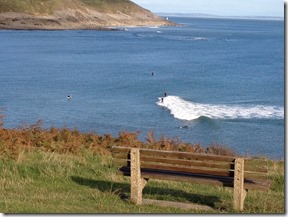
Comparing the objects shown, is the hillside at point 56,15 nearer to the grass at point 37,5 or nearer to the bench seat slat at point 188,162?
the grass at point 37,5

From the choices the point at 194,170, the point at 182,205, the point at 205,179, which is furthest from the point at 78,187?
the point at 205,179

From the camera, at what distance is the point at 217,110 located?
36.2 m

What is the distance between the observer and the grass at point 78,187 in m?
7.72

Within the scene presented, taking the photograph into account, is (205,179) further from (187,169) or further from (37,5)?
(37,5)

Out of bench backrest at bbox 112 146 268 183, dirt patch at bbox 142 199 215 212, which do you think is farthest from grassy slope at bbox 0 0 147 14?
dirt patch at bbox 142 199 215 212

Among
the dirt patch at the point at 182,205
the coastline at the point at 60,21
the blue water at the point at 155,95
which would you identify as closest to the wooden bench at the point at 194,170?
the dirt patch at the point at 182,205

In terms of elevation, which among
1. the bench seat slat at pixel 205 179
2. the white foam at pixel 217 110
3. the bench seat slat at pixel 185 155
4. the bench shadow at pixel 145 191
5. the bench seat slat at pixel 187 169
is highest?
the bench seat slat at pixel 185 155

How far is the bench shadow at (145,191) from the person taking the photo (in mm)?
8367

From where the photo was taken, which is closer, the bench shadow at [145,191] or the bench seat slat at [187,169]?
the bench seat slat at [187,169]

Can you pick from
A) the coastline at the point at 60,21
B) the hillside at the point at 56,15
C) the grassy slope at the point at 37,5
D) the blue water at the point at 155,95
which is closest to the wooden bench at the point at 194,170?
the blue water at the point at 155,95

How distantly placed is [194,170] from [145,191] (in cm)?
131

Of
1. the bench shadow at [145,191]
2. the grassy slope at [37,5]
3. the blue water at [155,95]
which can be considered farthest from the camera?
the grassy slope at [37,5]

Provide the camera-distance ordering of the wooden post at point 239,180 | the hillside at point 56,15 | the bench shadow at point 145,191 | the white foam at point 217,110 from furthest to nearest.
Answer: the hillside at point 56,15
the white foam at point 217,110
the bench shadow at point 145,191
the wooden post at point 239,180

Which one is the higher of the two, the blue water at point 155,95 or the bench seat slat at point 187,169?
the bench seat slat at point 187,169
